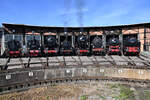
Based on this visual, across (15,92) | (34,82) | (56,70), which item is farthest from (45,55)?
(15,92)

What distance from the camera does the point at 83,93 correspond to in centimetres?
927

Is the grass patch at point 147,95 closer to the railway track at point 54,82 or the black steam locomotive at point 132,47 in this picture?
the railway track at point 54,82

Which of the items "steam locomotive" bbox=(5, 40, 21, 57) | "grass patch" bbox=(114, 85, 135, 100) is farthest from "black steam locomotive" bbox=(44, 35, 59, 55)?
"grass patch" bbox=(114, 85, 135, 100)

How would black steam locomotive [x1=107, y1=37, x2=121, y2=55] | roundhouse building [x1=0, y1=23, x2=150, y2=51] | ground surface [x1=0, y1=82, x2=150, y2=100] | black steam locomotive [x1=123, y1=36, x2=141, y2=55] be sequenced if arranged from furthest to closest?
roundhouse building [x1=0, y1=23, x2=150, y2=51] < black steam locomotive [x1=107, y1=37, x2=121, y2=55] < black steam locomotive [x1=123, y1=36, x2=141, y2=55] < ground surface [x1=0, y1=82, x2=150, y2=100]

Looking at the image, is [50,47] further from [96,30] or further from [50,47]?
[96,30]

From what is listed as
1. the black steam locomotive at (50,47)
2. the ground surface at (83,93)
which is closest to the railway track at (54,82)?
the ground surface at (83,93)

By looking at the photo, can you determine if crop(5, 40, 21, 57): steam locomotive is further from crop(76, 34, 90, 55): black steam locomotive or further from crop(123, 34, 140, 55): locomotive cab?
crop(123, 34, 140, 55): locomotive cab

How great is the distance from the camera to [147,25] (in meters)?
19.8

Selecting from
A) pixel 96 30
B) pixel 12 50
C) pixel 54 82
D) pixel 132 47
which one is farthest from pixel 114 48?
pixel 12 50

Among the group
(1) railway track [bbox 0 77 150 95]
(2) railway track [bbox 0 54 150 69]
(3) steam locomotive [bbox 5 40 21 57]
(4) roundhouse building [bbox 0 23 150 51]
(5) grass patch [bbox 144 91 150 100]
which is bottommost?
(5) grass patch [bbox 144 91 150 100]

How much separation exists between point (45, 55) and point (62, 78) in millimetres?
6671

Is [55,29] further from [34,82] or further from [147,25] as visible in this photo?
[147,25]

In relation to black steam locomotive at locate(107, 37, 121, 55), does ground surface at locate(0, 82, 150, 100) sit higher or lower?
lower

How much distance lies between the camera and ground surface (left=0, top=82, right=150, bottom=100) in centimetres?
850
